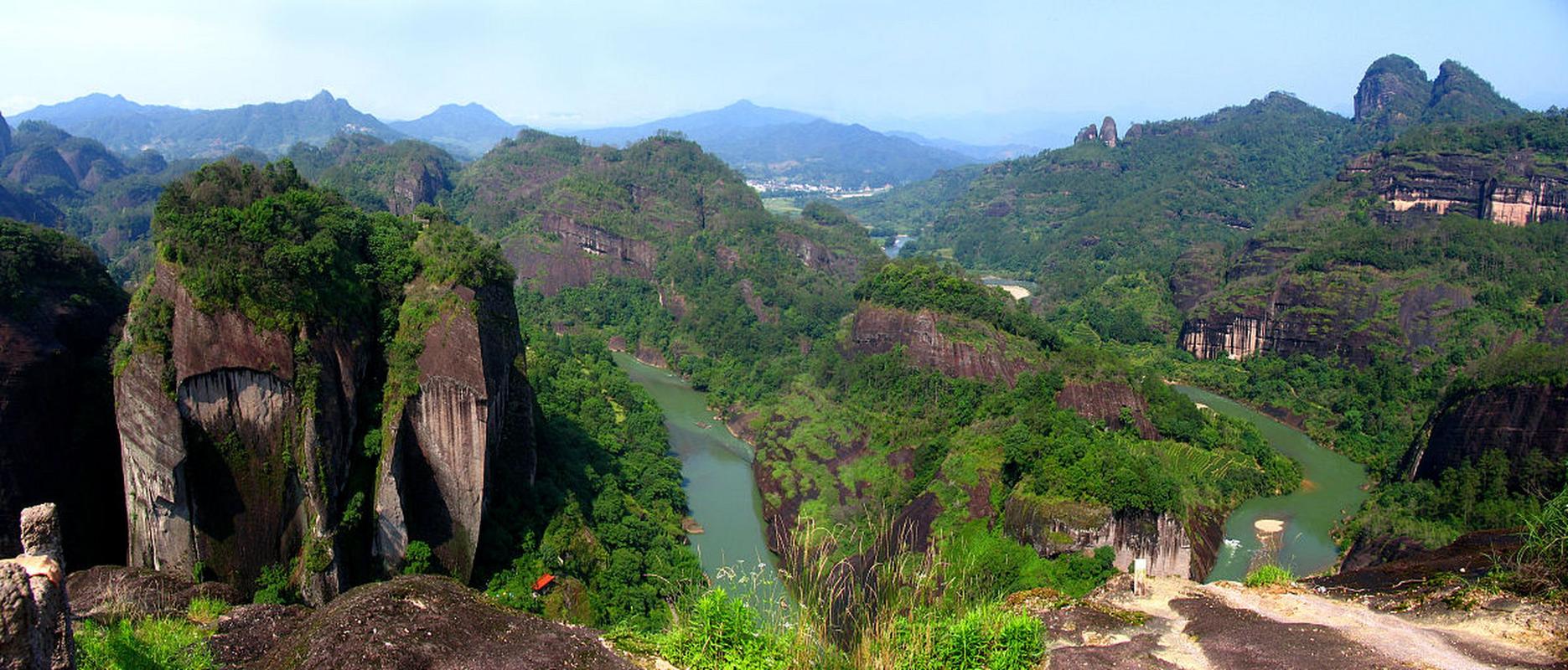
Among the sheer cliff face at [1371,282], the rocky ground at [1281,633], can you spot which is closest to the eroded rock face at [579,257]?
the sheer cliff face at [1371,282]

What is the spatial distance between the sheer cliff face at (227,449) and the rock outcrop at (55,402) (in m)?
1.87

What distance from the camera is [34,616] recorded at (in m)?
5.60

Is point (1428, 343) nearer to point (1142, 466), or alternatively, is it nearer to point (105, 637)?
point (1142, 466)

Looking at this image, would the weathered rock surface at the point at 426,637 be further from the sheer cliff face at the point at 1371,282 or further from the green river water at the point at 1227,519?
the sheer cliff face at the point at 1371,282

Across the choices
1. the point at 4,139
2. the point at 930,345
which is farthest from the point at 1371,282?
the point at 4,139

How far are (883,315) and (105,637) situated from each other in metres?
38.7

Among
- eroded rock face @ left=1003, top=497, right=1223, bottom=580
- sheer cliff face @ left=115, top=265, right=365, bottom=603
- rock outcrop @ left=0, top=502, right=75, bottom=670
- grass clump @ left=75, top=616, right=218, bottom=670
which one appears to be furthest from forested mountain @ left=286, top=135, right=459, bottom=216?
rock outcrop @ left=0, top=502, right=75, bottom=670

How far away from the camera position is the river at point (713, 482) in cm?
3150

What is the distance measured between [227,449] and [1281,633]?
63.3ft

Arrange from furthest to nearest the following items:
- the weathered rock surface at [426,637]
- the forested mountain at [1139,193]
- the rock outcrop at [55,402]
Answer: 1. the forested mountain at [1139,193]
2. the rock outcrop at [55,402]
3. the weathered rock surface at [426,637]

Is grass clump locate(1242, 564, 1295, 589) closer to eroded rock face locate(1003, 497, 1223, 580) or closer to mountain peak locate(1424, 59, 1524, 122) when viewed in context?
eroded rock face locate(1003, 497, 1223, 580)

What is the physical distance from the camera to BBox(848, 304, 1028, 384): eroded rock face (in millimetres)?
39188

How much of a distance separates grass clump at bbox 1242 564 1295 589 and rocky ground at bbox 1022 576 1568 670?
0.29 meters

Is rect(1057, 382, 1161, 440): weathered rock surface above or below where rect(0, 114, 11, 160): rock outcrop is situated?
below
